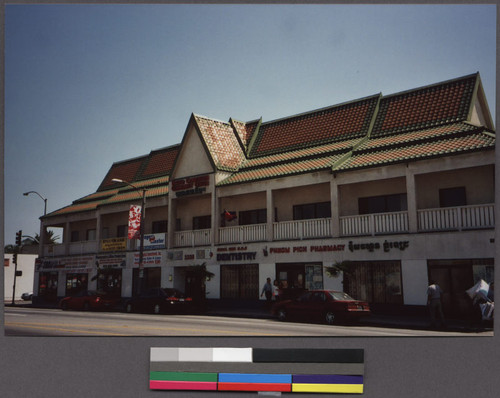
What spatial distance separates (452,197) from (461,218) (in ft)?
2.39

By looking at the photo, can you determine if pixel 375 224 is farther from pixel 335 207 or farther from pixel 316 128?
pixel 316 128

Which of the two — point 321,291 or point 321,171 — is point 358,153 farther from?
point 321,291

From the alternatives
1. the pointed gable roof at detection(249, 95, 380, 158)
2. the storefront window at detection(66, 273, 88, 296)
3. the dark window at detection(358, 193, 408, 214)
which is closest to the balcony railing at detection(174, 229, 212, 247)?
the storefront window at detection(66, 273, 88, 296)

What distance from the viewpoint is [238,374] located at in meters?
9.94

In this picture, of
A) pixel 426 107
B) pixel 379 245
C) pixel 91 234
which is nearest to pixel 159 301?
pixel 91 234

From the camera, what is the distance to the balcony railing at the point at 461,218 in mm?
11242

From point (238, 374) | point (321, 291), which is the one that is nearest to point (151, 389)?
point (238, 374)

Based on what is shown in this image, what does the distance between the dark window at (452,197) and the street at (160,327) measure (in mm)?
3072

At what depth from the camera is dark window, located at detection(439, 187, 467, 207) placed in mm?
A: 11552

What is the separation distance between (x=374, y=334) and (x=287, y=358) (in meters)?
2.22

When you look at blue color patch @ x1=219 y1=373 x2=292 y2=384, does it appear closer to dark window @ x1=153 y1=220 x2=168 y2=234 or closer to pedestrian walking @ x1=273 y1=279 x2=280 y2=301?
pedestrian walking @ x1=273 y1=279 x2=280 y2=301

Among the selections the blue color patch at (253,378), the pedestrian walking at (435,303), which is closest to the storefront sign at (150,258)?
the blue color patch at (253,378)

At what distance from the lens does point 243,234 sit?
19062mm

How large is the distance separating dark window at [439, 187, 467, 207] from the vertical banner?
33.0 ft
